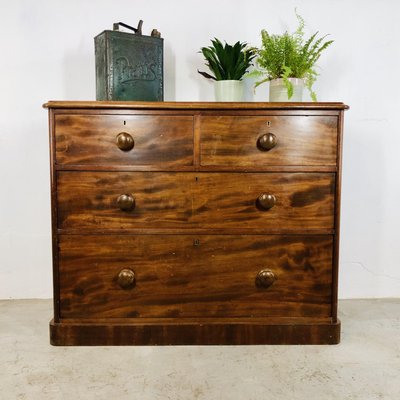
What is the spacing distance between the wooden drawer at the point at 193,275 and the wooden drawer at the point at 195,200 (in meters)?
0.06

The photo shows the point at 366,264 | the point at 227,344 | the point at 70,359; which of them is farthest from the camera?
the point at 366,264

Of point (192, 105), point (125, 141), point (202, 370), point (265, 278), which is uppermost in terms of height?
point (192, 105)

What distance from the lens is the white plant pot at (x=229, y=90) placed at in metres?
2.05

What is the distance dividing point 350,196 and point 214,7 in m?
1.19

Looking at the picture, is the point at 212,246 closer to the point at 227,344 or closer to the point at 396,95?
the point at 227,344

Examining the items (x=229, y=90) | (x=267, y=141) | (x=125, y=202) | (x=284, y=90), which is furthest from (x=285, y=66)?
(x=125, y=202)

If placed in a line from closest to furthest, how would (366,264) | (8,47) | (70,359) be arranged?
(70,359) < (8,47) < (366,264)

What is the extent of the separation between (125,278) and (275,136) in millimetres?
805

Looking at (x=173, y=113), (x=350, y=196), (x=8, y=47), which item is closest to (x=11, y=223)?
(x=8, y=47)

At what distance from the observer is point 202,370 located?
5.45 feet

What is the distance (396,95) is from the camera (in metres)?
2.39

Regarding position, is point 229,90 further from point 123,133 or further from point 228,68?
point 123,133

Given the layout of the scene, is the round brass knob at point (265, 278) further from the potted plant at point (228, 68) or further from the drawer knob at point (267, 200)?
the potted plant at point (228, 68)

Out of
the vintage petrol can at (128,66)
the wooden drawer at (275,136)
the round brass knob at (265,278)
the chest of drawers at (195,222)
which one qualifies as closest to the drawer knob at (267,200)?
the chest of drawers at (195,222)
